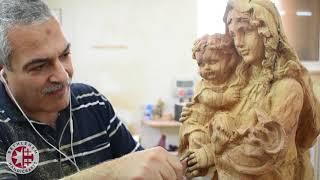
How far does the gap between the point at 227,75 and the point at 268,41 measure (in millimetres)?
192

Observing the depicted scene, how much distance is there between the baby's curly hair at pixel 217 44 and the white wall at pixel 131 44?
2666mm

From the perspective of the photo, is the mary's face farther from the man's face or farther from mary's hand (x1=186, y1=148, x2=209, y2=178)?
the man's face

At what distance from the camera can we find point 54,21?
3.77 feet

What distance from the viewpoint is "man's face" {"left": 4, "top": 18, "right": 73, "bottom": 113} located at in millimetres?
1086

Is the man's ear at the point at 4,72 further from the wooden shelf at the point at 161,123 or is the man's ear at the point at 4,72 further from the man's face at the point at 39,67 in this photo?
the wooden shelf at the point at 161,123

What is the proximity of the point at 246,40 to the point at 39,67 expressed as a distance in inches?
25.2

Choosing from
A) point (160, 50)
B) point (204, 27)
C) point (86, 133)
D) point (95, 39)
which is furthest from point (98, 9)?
point (86, 133)

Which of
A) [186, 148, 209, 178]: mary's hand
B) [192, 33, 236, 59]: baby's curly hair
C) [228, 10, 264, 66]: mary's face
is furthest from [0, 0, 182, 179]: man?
[228, 10, 264, 66]: mary's face

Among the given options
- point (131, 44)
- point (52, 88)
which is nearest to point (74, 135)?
point (52, 88)

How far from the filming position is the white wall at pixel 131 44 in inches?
154

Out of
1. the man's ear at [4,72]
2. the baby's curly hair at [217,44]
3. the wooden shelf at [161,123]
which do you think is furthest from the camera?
the wooden shelf at [161,123]

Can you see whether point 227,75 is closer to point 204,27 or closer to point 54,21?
point 54,21

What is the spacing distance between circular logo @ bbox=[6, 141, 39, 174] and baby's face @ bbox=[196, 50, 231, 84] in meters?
0.59

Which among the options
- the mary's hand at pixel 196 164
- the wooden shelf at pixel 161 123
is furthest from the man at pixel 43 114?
the wooden shelf at pixel 161 123
